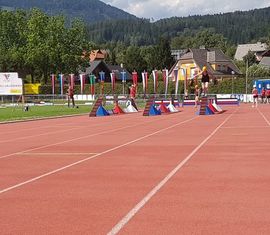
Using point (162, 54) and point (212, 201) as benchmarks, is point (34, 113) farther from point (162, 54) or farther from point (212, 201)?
point (162, 54)

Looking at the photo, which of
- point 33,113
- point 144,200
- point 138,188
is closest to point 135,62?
point 33,113

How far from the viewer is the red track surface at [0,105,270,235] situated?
5.94 m

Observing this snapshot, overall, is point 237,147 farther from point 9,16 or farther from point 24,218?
point 9,16

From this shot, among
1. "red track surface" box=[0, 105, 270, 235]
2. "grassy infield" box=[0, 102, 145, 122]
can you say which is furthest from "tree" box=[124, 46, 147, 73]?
"red track surface" box=[0, 105, 270, 235]

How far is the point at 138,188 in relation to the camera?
8062 millimetres

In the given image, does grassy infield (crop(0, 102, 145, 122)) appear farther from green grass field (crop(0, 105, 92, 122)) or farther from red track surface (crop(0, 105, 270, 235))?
red track surface (crop(0, 105, 270, 235))

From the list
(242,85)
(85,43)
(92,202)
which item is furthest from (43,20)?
(92,202)

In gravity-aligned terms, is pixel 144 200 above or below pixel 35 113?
above

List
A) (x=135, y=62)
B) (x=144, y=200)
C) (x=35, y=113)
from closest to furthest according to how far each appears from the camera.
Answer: (x=144, y=200)
(x=35, y=113)
(x=135, y=62)

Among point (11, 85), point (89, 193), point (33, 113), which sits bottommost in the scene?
point (33, 113)

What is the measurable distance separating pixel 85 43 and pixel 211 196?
9073 centimetres

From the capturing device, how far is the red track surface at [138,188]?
5.94 meters

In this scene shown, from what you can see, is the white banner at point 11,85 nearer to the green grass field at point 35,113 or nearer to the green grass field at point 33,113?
the green grass field at point 35,113

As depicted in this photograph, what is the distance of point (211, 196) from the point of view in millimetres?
7320
